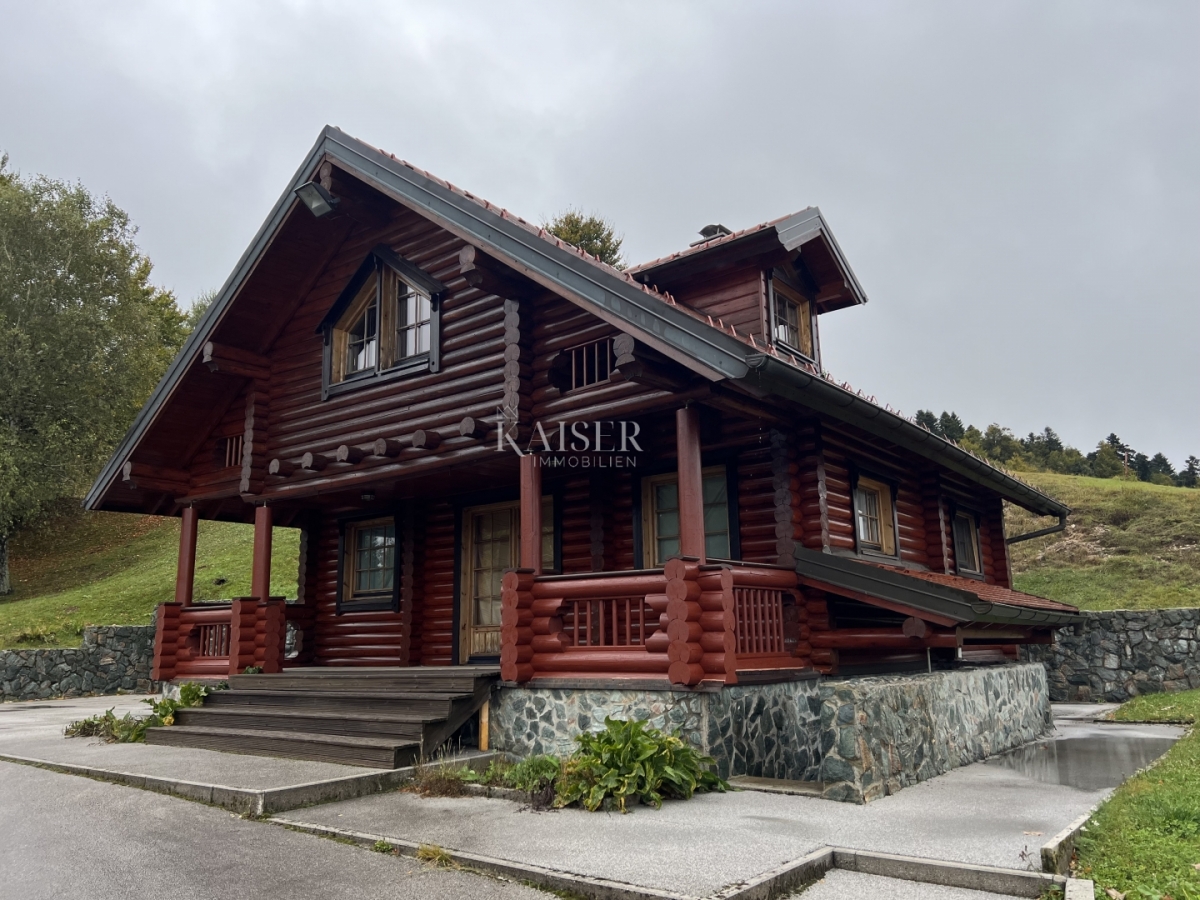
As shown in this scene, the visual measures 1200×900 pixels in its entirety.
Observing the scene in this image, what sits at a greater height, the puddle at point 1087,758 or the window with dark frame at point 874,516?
the window with dark frame at point 874,516

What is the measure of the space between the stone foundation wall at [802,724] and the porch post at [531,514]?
136 cm

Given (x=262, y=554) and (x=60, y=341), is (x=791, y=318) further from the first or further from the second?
(x=60, y=341)

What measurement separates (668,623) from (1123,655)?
1338 cm

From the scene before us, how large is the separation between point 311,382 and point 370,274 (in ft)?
6.09

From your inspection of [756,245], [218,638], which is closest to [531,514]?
[756,245]

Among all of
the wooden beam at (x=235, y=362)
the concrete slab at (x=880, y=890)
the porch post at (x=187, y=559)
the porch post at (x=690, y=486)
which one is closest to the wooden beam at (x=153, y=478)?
the porch post at (x=187, y=559)

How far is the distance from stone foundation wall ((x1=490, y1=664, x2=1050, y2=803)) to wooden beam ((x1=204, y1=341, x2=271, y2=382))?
281 inches

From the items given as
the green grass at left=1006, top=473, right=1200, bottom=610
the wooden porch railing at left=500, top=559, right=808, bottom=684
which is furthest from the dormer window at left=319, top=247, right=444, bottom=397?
the green grass at left=1006, top=473, right=1200, bottom=610

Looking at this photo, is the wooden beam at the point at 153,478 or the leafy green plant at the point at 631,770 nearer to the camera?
the leafy green plant at the point at 631,770

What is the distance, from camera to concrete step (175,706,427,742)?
870 cm

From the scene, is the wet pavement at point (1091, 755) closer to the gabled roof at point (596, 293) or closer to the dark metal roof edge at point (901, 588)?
the dark metal roof edge at point (901, 588)

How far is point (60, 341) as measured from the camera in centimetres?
3003

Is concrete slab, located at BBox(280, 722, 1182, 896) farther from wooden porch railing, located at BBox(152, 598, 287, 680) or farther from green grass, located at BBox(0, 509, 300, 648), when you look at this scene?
green grass, located at BBox(0, 509, 300, 648)

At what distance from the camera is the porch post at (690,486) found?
865 centimetres
